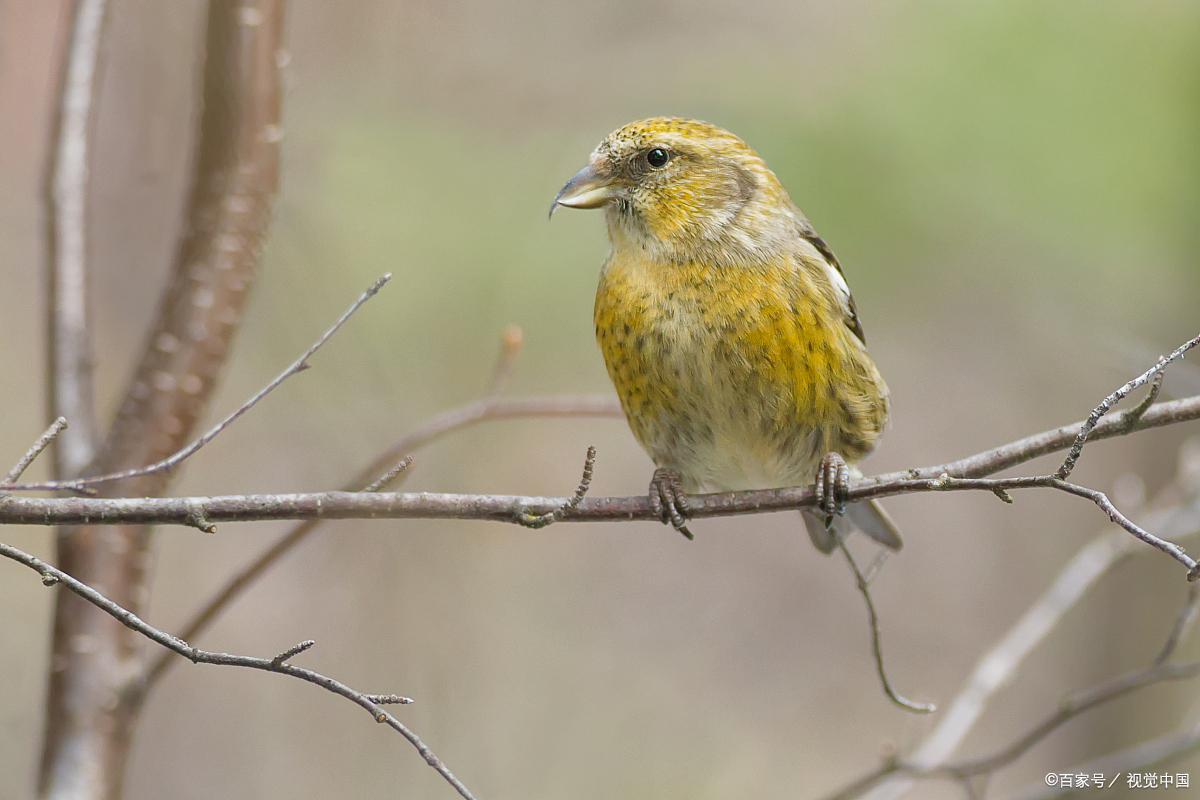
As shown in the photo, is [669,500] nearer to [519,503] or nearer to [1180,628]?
[519,503]

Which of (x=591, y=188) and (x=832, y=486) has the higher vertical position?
(x=591, y=188)

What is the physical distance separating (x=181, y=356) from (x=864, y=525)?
95.6 inches

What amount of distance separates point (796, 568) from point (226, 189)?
5.64 m

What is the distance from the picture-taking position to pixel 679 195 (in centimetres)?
362

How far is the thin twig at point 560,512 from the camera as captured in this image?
2.24 meters

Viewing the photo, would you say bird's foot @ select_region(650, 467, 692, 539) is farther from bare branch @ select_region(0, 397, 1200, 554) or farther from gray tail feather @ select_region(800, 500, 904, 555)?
gray tail feather @ select_region(800, 500, 904, 555)

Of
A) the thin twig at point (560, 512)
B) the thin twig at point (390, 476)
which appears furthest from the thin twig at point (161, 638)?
the thin twig at point (560, 512)

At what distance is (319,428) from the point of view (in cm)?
556

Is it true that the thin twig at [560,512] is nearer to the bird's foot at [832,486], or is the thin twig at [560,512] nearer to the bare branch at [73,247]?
the bird's foot at [832,486]

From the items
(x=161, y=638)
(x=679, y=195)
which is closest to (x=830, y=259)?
(x=679, y=195)

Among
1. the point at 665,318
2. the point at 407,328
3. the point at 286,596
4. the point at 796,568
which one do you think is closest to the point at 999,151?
the point at 665,318

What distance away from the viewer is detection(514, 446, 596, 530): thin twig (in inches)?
88.0

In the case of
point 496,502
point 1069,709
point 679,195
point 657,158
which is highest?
point 657,158

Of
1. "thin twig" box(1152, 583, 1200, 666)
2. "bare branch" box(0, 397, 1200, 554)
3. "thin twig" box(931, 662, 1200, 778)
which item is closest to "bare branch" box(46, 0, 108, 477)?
"bare branch" box(0, 397, 1200, 554)
